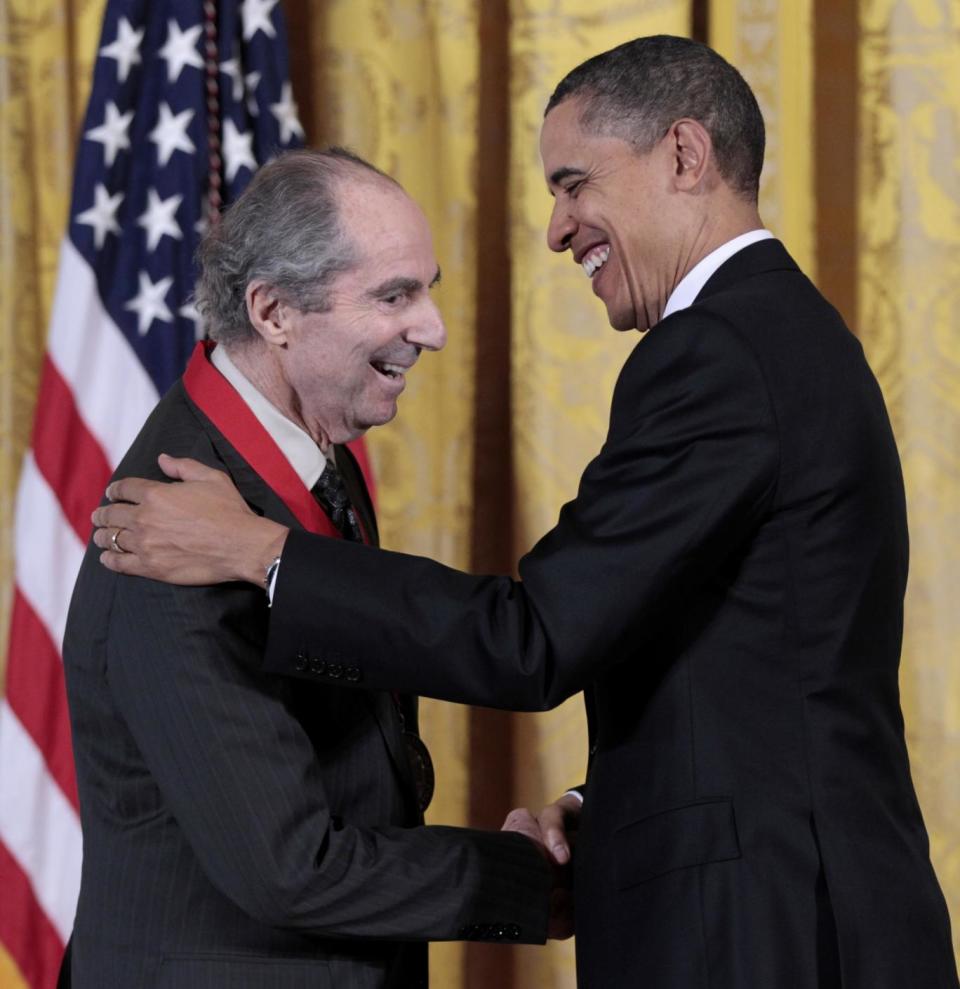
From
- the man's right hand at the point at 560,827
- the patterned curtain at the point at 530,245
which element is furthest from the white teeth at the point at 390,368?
the patterned curtain at the point at 530,245

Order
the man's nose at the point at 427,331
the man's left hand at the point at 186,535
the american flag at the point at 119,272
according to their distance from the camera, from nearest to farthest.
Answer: the man's left hand at the point at 186,535
the man's nose at the point at 427,331
the american flag at the point at 119,272

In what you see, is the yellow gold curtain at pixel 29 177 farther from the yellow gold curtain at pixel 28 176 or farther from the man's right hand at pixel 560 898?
the man's right hand at pixel 560 898

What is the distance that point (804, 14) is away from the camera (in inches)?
125

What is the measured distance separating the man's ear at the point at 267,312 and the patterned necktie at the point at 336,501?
0.56 feet

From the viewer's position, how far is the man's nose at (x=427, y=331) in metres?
1.83

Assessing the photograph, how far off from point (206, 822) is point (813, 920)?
2.08 feet

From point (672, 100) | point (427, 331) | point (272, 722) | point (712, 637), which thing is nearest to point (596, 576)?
point (712, 637)

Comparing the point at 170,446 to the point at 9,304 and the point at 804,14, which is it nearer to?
the point at 9,304

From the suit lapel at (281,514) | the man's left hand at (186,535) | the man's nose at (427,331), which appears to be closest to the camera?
the man's left hand at (186,535)

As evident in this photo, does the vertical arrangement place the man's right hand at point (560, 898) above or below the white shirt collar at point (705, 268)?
below

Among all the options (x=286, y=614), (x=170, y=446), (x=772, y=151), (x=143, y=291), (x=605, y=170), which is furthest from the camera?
(x=772, y=151)

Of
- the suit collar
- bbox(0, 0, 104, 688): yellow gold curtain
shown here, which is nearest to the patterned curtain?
bbox(0, 0, 104, 688): yellow gold curtain

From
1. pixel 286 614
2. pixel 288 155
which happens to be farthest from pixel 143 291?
pixel 286 614

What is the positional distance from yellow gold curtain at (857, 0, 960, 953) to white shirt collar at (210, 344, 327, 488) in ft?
5.88
